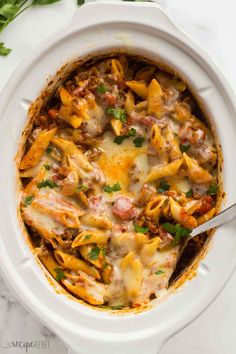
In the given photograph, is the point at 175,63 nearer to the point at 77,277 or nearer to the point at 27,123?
the point at 27,123

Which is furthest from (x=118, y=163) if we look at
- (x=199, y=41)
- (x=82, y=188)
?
(x=199, y=41)

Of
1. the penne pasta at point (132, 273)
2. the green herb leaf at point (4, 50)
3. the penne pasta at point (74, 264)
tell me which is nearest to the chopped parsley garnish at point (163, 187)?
the penne pasta at point (132, 273)

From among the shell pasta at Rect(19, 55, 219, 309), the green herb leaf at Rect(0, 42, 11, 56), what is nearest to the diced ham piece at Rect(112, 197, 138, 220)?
the shell pasta at Rect(19, 55, 219, 309)

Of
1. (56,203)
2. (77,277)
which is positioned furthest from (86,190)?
(77,277)

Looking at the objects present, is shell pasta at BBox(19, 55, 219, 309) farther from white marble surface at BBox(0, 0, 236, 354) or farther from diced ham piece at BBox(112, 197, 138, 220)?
white marble surface at BBox(0, 0, 236, 354)

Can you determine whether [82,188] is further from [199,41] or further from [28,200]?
[199,41]
